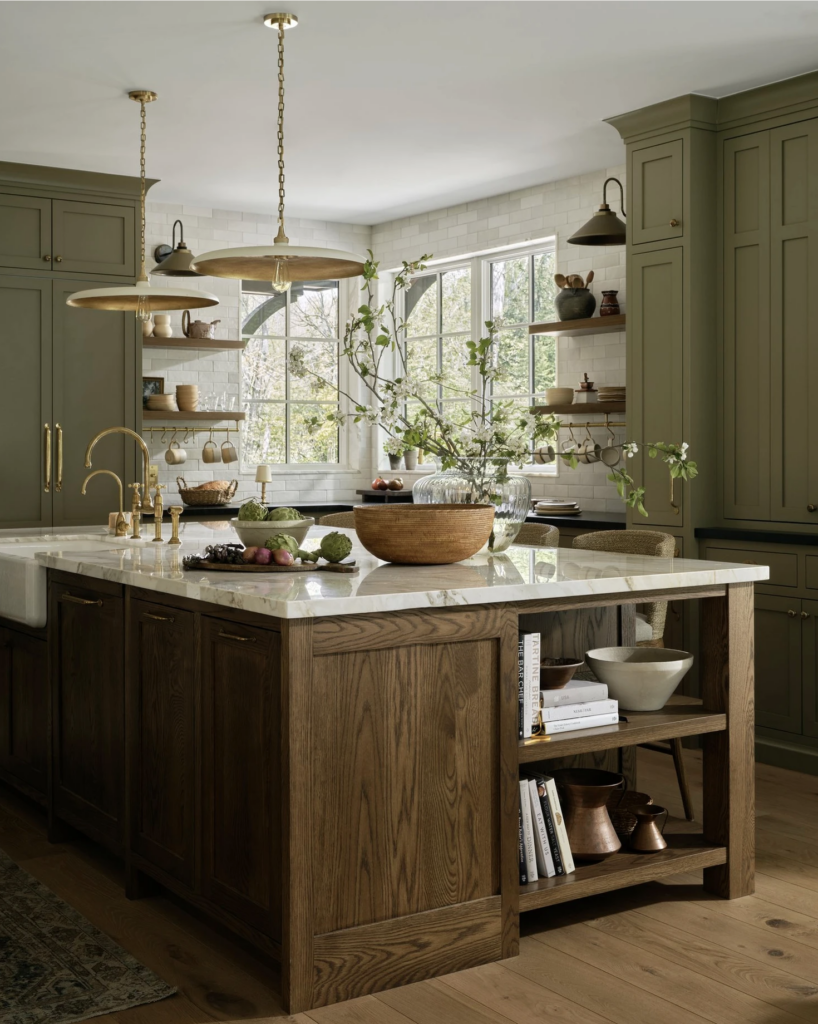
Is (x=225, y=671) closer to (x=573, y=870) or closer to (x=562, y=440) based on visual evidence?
(x=573, y=870)

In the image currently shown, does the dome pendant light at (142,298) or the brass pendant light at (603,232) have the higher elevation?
the brass pendant light at (603,232)

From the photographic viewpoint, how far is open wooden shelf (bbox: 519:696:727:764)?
2902 millimetres

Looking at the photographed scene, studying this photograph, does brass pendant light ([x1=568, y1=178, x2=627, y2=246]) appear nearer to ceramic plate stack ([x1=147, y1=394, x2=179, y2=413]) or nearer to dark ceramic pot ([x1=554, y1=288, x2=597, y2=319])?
dark ceramic pot ([x1=554, y1=288, x2=597, y2=319])

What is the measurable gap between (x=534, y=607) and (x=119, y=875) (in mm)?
1554

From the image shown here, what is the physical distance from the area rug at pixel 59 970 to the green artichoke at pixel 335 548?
1.13 m

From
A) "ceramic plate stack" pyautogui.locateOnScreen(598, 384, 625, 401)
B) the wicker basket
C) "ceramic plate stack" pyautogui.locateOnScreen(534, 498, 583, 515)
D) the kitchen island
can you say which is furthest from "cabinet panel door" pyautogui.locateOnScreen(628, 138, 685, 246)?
the wicker basket

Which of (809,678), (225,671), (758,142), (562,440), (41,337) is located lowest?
(809,678)

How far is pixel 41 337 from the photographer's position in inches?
248

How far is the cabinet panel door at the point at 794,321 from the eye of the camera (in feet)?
15.7

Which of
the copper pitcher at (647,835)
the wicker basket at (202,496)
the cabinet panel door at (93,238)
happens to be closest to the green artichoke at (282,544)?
the copper pitcher at (647,835)

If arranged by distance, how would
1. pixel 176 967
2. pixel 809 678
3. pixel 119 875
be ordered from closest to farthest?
pixel 176 967
pixel 119 875
pixel 809 678

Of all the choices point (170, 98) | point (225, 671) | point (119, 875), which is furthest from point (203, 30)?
point (119, 875)

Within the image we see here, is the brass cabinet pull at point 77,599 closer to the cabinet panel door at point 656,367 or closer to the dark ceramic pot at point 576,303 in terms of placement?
the cabinet panel door at point 656,367

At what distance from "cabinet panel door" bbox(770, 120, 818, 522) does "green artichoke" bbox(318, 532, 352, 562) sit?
8.09 feet
